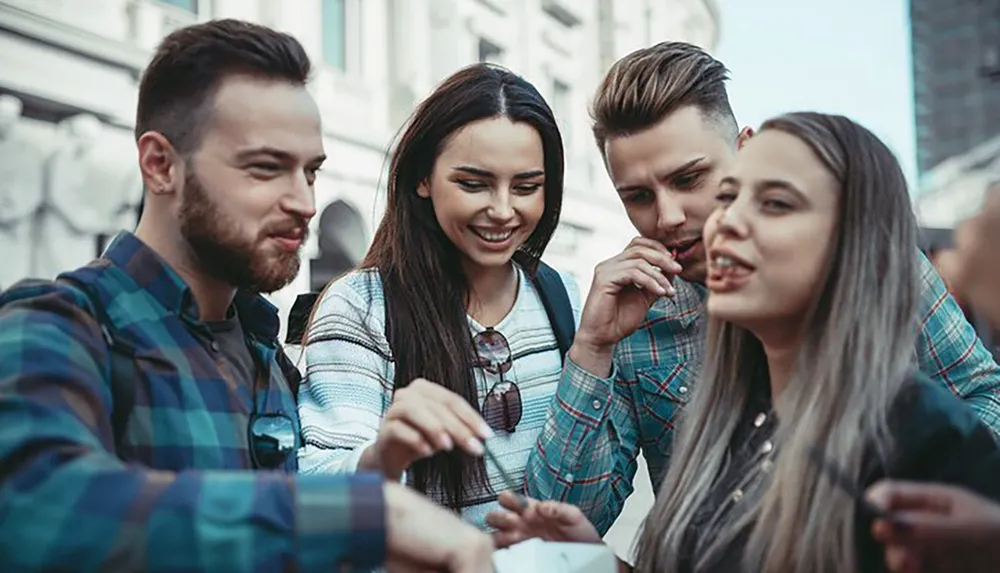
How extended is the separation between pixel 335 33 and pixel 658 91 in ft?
30.9

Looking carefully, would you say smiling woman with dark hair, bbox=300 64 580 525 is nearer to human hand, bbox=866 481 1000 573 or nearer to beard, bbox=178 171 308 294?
beard, bbox=178 171 308 294

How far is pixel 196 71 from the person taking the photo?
1724 mm

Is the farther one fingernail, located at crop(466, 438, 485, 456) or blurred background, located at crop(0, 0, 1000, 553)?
blurred background, located at crop(0, 0, 1000, 553)

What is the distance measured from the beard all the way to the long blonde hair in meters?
0.83

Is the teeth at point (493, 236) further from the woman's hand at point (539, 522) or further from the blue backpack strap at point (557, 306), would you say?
the woman's hand at point (539, 522)

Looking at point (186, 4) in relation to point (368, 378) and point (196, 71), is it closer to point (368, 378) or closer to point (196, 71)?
point (368, 378)

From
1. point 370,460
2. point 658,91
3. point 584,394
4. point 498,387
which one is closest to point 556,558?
point 370,460

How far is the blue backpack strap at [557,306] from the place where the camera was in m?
2.43

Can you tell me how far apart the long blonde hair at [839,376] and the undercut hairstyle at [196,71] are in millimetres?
872

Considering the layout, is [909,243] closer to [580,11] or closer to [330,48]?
[330,48]

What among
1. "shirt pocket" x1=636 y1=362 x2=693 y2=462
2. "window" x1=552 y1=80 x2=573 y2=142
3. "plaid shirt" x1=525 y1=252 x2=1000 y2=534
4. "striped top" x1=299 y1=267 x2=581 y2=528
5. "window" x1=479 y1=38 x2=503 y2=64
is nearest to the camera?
"striped top" x1=299 y1=267 x2=581 y2=528

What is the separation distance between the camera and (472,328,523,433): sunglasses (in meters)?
2.25

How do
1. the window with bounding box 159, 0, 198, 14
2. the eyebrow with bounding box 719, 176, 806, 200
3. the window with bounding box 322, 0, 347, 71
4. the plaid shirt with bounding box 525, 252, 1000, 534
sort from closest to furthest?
the eyebrow with bounding box 719, 176, 806, 200 → the plaid shirt with bounding box 525, 252, 1000, 534 → the window with bounding box 159, 0, 198, 14 → the window with bounding box 322, 0, 347, 71

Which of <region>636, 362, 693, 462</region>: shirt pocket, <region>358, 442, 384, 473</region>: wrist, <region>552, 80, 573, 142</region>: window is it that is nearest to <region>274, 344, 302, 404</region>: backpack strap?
<region>358, 442, 384, 473</region>: wrist
